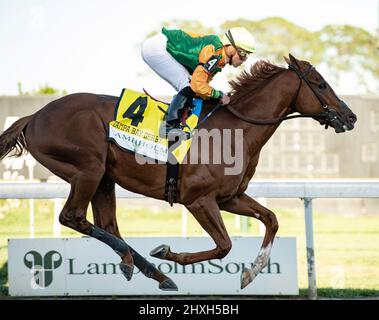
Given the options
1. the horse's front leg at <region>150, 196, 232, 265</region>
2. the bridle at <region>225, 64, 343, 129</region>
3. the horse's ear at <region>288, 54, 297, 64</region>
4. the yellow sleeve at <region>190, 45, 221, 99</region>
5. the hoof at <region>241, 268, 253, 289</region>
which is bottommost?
the hoof at <region>241, 268, 253, 289</region>

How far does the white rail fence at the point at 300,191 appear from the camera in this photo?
6.02 m

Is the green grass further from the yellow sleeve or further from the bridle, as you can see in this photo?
the yellow sleeve

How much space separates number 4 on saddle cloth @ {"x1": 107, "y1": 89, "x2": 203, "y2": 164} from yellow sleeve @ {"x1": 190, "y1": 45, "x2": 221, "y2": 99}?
A: 0.21 metres

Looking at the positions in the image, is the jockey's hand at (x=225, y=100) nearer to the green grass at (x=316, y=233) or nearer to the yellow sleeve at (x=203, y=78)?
the yellow sleeve at (x=203, y=78)

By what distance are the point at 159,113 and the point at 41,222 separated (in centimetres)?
733

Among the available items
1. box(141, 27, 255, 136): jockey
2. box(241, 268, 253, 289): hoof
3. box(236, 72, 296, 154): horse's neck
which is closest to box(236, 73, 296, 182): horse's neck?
box(236, 72, 296, 154): horse's neck

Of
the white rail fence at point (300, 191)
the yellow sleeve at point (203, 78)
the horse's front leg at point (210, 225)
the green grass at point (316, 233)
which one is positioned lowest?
the green grass at point (316, 233)

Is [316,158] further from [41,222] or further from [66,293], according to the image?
[66,293]

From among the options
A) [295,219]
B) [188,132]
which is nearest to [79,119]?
[188,132]

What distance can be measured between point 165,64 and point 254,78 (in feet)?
2.21

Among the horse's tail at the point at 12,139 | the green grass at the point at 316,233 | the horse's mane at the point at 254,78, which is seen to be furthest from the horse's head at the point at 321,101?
the horse's tail at the point at 12,139

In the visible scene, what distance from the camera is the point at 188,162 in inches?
197

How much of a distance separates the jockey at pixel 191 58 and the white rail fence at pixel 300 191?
4.17ft

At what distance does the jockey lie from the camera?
4891 millimetres
